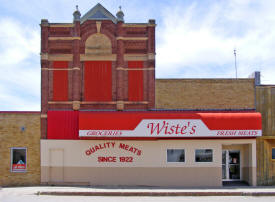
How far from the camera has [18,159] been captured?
16.0 meters

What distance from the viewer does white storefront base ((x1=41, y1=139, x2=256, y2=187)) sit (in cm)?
1566

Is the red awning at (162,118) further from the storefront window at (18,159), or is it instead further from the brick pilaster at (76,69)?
the storefront window at (18,159)

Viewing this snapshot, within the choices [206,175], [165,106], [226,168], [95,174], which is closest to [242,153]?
[226,168]

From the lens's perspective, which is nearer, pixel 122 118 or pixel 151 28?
pixel 122 118

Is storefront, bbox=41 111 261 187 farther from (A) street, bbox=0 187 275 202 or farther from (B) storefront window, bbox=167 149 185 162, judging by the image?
(A) street, bbox=0 187 275 202

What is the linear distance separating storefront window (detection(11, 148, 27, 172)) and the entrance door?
11342 mm

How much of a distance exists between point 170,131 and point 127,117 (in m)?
2.38

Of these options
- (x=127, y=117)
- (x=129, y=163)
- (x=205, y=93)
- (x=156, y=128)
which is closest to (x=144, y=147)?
(x=129, y=163)

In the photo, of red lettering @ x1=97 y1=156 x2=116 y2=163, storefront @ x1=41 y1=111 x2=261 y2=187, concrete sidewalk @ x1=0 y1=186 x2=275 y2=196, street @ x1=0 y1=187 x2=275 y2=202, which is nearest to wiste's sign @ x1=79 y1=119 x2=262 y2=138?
storefront @ x1=41 y1=111 x2=261 y2=187

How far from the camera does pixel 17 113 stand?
52.9ft

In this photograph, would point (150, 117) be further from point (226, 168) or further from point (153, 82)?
point (226, 168)

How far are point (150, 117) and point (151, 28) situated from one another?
5173 millimetres

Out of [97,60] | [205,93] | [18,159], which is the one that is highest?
[97,60]

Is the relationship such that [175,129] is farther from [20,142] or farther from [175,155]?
[20,142]
